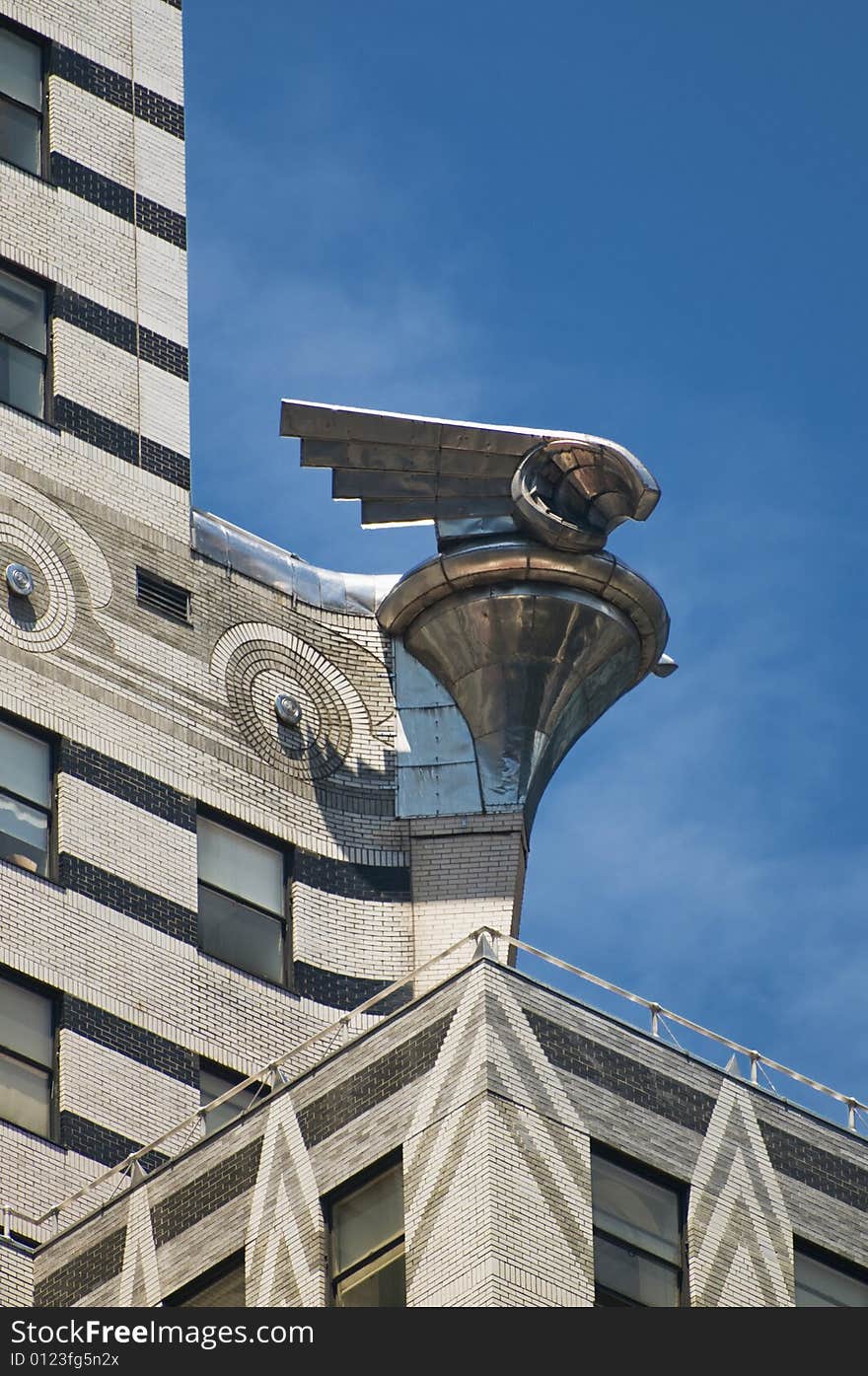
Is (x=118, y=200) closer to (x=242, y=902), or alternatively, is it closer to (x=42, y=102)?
(x=42, y=102)

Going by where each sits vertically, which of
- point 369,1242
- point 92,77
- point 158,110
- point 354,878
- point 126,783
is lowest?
point 369,1242

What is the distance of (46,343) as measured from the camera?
1822 inches

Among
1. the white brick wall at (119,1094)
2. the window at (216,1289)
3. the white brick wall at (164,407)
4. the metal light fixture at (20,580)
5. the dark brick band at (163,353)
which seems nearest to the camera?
the window at (216,1289)

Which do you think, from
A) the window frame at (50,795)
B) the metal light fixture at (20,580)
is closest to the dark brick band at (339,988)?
the window frame at (50,795)

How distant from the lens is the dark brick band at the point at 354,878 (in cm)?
4453

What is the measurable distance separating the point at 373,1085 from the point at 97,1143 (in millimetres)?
7452

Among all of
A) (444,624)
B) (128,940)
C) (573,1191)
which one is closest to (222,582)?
(444,624)

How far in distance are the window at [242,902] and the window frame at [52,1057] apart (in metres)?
2.58

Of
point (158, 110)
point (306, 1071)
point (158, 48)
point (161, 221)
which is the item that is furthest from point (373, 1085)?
point (158, 48)

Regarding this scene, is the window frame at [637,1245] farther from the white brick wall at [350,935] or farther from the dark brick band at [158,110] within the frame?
the dark brick band at [158,110]

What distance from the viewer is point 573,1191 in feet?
106

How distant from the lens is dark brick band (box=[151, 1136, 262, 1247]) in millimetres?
34188

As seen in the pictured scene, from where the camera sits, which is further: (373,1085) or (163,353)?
(163,353)

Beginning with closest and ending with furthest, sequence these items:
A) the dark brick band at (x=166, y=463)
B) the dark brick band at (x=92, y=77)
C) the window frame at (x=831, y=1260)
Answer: the window frame at (x=831, y=1260), the dark brick band at (x=166, y=463), the dark brick band at (x=92, y=77)
